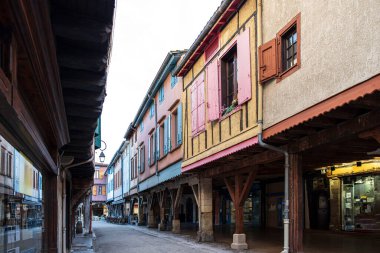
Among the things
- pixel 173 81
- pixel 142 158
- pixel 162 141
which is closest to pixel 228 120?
pixel 173 81

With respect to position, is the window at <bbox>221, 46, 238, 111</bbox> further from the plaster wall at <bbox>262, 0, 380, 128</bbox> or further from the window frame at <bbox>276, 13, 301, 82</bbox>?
the window frame at <bbox>276, 13, 301, 82</bbox>

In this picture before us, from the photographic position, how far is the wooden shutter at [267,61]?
10.1m

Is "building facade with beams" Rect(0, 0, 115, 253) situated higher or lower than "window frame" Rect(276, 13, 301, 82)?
lower

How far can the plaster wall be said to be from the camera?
6.88 metres

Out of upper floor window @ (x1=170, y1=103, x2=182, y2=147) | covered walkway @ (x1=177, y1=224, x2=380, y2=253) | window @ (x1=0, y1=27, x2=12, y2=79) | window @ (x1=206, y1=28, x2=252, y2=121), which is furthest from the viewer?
upper floor window @ (x1=170, y1=103, x2=182, y2=147)

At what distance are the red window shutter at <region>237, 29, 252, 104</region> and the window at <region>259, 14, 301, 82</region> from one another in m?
0.77

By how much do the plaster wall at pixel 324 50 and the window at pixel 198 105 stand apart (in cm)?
475

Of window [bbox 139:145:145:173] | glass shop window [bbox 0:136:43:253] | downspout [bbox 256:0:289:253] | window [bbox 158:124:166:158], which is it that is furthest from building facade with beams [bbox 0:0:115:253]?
window [bbox 139:145:145:173]

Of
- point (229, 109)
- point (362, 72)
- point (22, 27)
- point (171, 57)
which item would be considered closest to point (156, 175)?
point (171, 57)

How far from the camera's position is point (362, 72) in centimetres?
697

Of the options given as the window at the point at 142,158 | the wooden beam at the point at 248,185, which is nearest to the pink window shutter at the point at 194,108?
the wooden beam at the point at 248,185

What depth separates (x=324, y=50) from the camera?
8078 mm

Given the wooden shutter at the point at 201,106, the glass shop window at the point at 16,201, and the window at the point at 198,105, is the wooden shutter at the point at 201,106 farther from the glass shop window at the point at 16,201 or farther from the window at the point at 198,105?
the glass shop window at the point at 16,201

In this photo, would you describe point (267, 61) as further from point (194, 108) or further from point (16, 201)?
point (16, 201)
